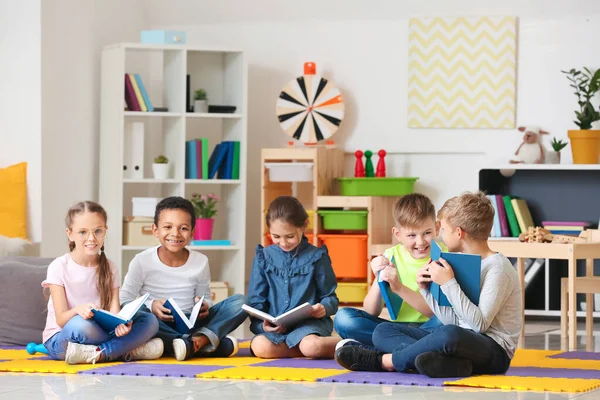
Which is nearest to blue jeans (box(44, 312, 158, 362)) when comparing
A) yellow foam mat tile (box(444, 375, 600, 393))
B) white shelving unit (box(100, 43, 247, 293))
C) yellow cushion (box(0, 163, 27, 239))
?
yellow foam mat tile (box(444, 375, 600, 393))

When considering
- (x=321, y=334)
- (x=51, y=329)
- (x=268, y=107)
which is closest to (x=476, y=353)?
(x=321, y=334)

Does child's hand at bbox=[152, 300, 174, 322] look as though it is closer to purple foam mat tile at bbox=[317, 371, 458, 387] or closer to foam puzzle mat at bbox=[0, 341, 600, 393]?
foam puzzle mat at bbox=[0, 341, 600, 393]

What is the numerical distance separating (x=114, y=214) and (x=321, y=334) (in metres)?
2.37

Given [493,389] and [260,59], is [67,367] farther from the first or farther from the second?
[260,59]

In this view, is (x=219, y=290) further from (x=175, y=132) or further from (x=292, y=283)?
(x=292, y=283)

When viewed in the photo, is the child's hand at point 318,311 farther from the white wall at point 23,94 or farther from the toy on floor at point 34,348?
the white wall at point 23,94

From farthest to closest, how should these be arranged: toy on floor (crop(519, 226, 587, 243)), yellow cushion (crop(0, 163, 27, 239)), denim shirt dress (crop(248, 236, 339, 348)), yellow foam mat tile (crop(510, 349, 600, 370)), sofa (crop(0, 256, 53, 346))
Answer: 1. yellow cushion (crop(0, 163, 27, 239))
2. toy on floor (crop(519, 226, 587, 243))
3. sofa (crop(0, 256, 53, 346))
4. denim shirt dress (crop(248, 236, 339, 348))
5. yellow foam mat tile (crop(510, 349, 600, 370))

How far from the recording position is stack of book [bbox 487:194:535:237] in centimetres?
552

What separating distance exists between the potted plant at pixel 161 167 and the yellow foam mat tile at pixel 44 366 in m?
2.32

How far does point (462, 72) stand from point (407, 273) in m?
2.69

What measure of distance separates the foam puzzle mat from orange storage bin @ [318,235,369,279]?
1.84 metres

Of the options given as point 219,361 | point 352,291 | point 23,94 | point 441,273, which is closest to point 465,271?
point 441,273

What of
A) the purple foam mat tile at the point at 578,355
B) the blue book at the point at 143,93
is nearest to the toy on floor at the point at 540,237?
the purple foam mat tile at the point at 578,355

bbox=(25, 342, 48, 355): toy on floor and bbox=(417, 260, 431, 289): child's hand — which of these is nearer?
bbox=(417, 260, 431, 289): child's hand
